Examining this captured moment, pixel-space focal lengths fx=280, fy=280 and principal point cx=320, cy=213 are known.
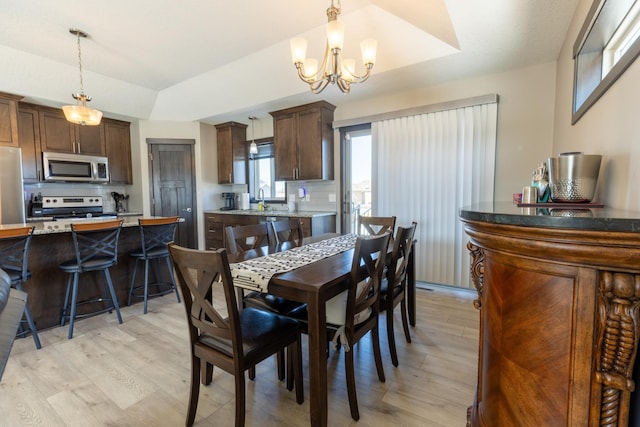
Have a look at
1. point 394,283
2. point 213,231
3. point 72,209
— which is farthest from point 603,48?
point 72,209

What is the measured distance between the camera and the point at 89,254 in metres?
2.49

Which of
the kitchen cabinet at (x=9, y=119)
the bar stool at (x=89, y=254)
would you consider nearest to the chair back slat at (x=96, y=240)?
the bar stool at (x=89, y=254)

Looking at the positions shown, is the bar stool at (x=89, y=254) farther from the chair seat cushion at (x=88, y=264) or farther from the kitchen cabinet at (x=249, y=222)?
the kitchen cabinet at (x=249, y=222)

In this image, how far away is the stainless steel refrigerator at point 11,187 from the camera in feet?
11.3

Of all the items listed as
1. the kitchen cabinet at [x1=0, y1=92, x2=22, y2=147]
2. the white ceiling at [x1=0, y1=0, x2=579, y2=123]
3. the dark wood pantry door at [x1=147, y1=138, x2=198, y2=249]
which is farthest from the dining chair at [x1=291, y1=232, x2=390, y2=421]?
the kitchen cabinet at [x1=0, y1=92, x2=22, y2=147]

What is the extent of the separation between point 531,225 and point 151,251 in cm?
317

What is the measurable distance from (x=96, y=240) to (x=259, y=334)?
2.02 meters

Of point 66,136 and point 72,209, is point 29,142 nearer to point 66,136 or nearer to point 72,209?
point 66,136

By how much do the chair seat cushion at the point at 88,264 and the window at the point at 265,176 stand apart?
9.02 feet

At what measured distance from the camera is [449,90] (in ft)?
10.6

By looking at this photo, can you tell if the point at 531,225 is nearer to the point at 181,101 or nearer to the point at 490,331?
the point at 490,331

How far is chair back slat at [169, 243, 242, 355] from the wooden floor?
55cm

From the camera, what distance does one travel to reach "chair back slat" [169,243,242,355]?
3.95ft

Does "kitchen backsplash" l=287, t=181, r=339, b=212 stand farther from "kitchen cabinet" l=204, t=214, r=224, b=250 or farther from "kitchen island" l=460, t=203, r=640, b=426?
"kitchen island" l=460, t=203, r=640, b=426
